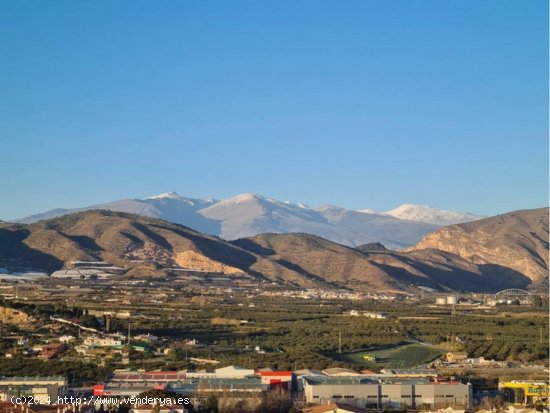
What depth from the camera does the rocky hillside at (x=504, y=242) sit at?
158125mm

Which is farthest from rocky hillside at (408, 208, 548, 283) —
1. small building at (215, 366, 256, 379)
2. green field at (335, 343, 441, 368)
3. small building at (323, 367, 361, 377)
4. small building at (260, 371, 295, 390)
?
small building at (260, 371, 295, 390)

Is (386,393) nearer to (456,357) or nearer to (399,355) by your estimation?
(456,357)

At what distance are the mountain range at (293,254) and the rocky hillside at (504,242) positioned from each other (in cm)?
17

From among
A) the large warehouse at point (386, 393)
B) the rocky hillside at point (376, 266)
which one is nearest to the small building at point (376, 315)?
the rocky hillside at point (376, 266)

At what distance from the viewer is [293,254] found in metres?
150

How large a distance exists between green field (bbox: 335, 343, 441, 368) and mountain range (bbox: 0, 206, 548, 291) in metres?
62.3

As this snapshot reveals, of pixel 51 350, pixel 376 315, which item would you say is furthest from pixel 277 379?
pixel 376 315

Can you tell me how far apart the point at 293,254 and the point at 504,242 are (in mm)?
34097

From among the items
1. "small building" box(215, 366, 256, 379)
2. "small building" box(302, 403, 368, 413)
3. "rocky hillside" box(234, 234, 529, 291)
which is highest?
"rocky hillside" box(234, 234, 529, 291)

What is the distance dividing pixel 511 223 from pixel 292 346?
117486 millimetres

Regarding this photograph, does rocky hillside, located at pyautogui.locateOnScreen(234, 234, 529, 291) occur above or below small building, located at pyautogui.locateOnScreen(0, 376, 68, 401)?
above

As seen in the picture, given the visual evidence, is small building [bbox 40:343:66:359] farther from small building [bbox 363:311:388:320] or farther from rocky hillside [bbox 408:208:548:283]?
rocky hillside [bbox 408:208:548:283]

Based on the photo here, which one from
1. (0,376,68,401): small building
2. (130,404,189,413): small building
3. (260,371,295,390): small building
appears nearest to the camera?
(130,404,189,413): small building

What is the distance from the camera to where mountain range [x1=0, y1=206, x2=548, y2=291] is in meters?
133
